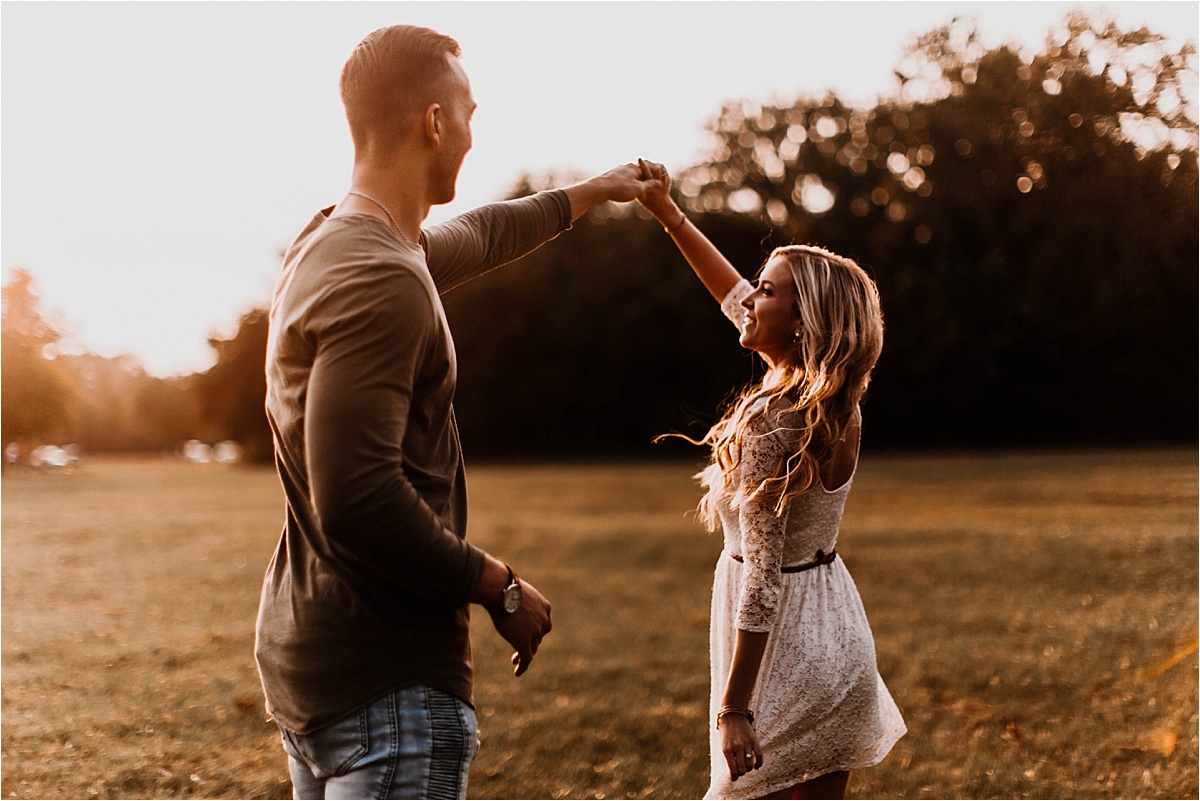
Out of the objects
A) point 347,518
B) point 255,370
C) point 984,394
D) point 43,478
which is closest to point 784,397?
point 347,518

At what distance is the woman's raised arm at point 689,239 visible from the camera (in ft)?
10.7

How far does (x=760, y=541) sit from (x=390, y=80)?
1.38 metres

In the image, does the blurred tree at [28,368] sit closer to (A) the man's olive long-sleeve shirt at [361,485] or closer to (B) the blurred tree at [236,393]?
(A) the man's olive long-sleeve shirt at [361,485]

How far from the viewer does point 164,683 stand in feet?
21.8

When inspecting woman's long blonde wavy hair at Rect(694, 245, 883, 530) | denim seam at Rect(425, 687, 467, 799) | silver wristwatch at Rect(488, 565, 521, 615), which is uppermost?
woman's long blonde wavy hair at Rect(694, 245, 883, 530)

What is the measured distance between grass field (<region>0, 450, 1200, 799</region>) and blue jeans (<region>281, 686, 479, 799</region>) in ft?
10.1

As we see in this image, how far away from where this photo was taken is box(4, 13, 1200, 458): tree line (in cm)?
731

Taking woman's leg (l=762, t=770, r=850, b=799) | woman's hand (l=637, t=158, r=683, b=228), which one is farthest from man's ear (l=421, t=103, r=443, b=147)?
woman's leg (l=762, t=770, r=850, b=799)

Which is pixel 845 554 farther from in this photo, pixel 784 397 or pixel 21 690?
pixel 784 397

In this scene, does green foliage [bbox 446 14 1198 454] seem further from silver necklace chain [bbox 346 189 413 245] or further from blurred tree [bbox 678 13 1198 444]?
silver necklace chain [bbox 346 189 413 245]

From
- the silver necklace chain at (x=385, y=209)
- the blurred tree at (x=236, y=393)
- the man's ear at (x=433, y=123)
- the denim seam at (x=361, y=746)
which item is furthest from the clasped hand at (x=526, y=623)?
the blurred tree at (x=236, y=393)

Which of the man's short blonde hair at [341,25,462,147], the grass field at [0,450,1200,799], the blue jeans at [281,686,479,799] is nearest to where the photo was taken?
the blue jeans at [281,686,479,799]

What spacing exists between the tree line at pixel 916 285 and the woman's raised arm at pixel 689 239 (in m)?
0.37

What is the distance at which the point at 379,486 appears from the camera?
165cm
